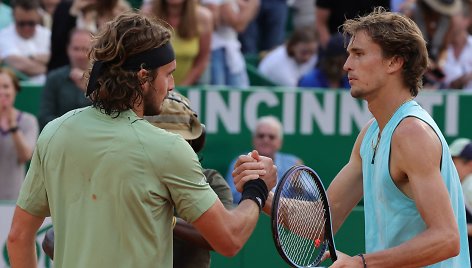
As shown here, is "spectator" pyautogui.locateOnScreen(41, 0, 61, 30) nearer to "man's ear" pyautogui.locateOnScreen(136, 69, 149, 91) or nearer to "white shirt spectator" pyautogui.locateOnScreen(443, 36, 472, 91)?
"white shirt spectator" pyautogui.locateOnScreen(443, 36, 472, 91)

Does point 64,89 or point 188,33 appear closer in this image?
point 64,89

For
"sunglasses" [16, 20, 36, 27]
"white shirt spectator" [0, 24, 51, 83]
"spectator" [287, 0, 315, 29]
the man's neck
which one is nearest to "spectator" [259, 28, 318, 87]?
"spectator" [287, 0, 315, 29]

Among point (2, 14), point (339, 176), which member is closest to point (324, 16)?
point (2, 14)

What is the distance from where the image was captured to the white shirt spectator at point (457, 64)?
11.1 metres

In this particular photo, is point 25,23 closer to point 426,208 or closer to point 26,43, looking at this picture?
point 26,43

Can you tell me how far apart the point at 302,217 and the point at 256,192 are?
0.28 meters

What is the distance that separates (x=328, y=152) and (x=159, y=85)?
5.93 m

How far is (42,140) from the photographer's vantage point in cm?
414

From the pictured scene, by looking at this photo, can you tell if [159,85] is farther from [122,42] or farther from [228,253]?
[228,253]

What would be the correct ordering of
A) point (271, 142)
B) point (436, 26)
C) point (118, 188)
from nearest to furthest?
point (118, 188)
point (271, 142)
point (436, 26)

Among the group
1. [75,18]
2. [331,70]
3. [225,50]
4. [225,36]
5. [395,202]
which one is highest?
[395,202]

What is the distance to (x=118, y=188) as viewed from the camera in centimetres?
400

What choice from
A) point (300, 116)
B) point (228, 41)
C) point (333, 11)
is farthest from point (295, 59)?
point (300, 116)

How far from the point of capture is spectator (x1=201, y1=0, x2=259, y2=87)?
34.8 feet
